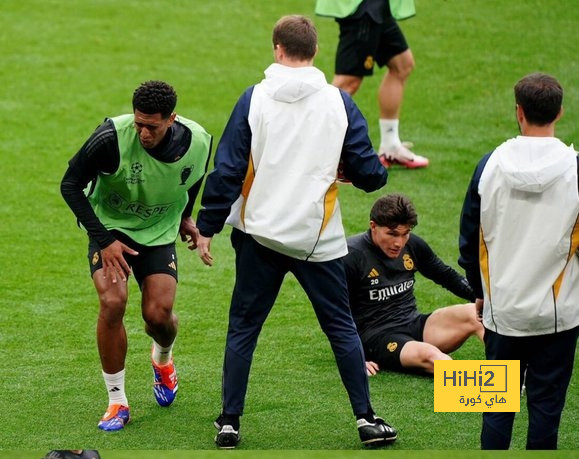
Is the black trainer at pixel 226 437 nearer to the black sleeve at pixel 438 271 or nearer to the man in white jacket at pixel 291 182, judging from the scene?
the man in white jacket at pixel 291 182

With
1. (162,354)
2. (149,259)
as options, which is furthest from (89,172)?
(162,354)

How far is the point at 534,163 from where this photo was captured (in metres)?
4.55

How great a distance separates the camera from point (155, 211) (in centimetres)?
588

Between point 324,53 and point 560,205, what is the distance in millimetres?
8244

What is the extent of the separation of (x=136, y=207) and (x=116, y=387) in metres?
0.85

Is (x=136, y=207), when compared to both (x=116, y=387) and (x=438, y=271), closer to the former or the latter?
(x=116, y=387)

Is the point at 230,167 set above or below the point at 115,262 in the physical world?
above

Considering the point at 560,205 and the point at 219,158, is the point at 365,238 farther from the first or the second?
the point at 560,205

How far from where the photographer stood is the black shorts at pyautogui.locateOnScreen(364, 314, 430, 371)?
6488 millimetres

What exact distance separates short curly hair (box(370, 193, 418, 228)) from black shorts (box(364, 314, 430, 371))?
2.15 feet

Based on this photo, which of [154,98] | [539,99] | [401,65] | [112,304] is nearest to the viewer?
[539,99]

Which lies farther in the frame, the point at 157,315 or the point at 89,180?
the point at 157,315

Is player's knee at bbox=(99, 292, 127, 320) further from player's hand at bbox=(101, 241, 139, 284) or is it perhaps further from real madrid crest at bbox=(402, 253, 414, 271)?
real madrid crest at bbox=(402, 253, 414, 271)

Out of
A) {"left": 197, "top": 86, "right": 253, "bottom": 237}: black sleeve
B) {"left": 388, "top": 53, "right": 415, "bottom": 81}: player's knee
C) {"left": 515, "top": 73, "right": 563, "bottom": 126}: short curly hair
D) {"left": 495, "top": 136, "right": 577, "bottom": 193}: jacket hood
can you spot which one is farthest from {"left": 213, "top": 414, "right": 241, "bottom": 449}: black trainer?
{"left": 388, "top": 53, "right": 415, "bottom": 81}: player's knee
